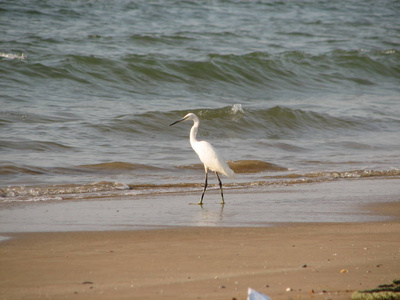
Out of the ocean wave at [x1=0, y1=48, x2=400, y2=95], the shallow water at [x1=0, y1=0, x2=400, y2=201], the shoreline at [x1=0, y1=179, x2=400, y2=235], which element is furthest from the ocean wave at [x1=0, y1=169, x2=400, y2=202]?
the ocean wave at [x1=0, y1=48, x2=400, y2=95]

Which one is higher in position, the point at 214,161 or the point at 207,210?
the point at 214,161

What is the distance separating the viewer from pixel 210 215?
6344 mm

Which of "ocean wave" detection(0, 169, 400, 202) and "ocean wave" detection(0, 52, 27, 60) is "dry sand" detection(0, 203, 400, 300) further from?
"ocean wave" detection(0, 52, 27, 60)

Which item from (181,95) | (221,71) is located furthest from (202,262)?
(221,71)

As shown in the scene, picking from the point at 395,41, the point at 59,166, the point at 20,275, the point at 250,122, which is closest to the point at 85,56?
the point at 250,122

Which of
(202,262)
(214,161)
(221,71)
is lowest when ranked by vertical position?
(221,71)

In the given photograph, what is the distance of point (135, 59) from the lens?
1795cm

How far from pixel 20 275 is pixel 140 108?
32.9 ft

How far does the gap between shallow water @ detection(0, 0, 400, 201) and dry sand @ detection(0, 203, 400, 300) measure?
2738 millimetres

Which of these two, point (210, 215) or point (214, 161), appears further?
point (214, 161)

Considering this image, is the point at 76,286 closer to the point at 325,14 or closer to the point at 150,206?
the point at 150,206

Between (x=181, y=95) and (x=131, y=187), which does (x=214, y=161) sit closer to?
(x=131, y=187)

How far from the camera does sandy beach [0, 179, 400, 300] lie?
363 cm

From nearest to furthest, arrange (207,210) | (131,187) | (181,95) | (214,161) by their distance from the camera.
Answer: (207,210) < (214,161) < (131,187) < (181,95)
